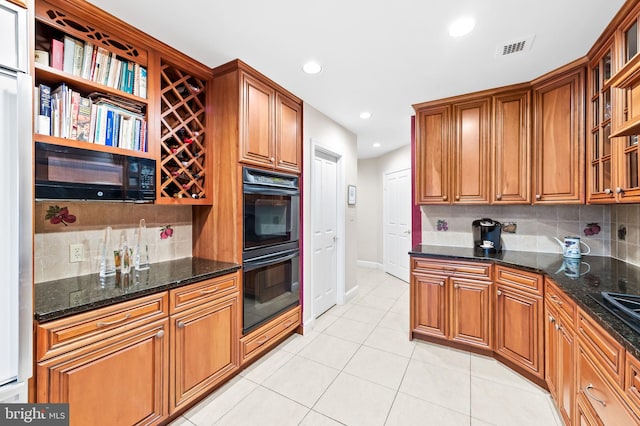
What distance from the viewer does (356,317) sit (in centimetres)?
334

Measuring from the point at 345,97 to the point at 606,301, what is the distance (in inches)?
97.9

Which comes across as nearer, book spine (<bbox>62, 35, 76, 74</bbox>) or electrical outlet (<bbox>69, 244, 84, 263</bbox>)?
book spine (<bbox>62, 35, 76, 74</bbox>)

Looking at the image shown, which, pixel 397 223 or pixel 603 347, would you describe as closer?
pixel 603 347

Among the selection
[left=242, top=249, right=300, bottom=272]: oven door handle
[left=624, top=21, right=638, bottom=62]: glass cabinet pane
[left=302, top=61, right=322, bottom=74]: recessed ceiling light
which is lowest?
[left=242, top=249, right=300, bottom=272]: oven door handle

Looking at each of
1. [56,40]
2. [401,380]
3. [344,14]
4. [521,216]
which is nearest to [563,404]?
[401,380]

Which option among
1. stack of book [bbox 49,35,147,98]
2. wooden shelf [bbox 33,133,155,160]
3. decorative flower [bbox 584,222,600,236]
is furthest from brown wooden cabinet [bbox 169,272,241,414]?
decorative flower [bbox 584,222,600,236]

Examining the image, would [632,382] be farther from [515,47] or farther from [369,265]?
[369,265]

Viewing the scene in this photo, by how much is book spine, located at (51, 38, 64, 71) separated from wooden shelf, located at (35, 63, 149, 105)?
0.19 ft

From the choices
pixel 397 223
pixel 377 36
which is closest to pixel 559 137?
pixel 377 36

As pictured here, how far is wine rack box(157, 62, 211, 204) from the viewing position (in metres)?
2.04

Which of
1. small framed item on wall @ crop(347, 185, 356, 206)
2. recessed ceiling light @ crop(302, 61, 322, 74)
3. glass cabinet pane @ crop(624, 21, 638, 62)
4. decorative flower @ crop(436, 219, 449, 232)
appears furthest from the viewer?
small framed item on wall @ crop(347, 185, 356, 206)

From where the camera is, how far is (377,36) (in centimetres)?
182

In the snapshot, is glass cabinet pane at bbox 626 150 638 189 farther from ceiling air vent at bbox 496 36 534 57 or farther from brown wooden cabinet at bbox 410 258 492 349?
brown wooden cabinet at bbox 410 258 492 349

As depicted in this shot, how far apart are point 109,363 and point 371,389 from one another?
1.69 meters
